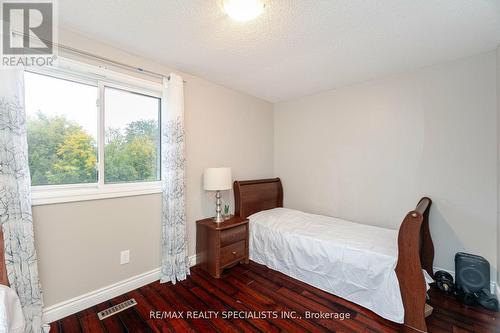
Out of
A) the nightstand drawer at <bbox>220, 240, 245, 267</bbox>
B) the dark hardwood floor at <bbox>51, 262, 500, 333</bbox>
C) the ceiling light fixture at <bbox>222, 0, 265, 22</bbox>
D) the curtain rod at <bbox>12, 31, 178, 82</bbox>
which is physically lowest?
the dark hardwood floor at <bbox>51, 262, 500, 333</bbox>

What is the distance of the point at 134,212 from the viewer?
Result: 7.13ft

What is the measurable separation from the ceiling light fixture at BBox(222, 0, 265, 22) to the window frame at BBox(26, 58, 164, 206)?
1.23m

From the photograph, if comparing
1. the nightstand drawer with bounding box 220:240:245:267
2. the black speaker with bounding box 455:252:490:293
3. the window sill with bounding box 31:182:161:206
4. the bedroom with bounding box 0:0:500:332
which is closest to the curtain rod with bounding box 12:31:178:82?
the bedroom with bounding box 0:0:500:332

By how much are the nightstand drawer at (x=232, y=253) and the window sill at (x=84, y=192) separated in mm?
1007

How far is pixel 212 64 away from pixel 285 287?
2491 millimetres

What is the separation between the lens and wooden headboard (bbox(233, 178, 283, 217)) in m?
2.95

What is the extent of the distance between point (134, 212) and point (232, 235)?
3.58ft

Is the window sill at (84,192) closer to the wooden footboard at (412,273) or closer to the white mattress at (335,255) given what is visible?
the white mattress at (335,255)

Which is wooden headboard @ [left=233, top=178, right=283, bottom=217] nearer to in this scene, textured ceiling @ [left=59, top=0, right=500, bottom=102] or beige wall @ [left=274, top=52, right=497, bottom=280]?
beige wall @ [left=274, top=52, right=497, bottom=280]

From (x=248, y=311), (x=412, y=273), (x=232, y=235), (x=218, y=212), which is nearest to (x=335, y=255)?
(x=412, y=273)

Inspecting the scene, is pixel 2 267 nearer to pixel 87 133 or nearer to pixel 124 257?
pixel 124 257

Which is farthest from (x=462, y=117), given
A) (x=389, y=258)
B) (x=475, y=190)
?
(x=389, y=258)

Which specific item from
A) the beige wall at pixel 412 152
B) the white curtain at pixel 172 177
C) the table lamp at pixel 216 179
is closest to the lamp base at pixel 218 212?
the table lamp at pixel 216 179

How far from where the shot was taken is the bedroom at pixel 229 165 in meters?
1.55
